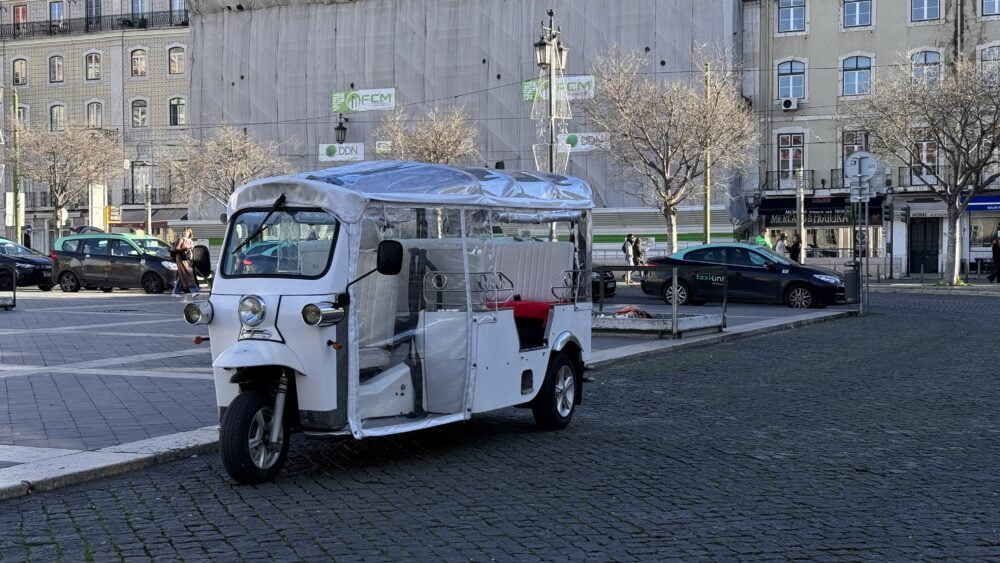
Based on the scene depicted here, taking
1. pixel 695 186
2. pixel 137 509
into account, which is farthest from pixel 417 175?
pixel 695 186

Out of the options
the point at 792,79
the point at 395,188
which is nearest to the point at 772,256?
the point at 395,188

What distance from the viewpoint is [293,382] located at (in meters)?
7.70

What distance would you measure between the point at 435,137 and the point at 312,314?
43008 millimetres

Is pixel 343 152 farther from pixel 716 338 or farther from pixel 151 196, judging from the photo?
pixel 716 338

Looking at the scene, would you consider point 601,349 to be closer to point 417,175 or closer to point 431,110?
point 417,175

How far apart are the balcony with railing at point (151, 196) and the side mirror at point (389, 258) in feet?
185

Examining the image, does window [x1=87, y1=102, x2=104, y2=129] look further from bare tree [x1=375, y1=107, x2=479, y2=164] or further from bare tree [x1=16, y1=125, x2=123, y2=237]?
bare tree [x1=375, y1=107, x2=479, y2=164]

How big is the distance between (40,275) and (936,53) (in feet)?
121

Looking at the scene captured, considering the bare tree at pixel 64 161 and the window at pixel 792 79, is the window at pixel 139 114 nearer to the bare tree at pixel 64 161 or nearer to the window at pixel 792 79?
the bare tree at pixel 64 161

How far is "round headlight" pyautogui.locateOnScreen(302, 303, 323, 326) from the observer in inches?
294

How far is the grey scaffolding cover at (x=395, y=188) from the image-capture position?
7.86m

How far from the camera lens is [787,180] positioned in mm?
52812

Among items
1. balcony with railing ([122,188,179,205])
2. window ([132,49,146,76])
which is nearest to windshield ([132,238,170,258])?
balcony with railing ([122,188,179,205])

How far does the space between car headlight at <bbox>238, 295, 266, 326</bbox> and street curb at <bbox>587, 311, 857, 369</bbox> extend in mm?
6943
